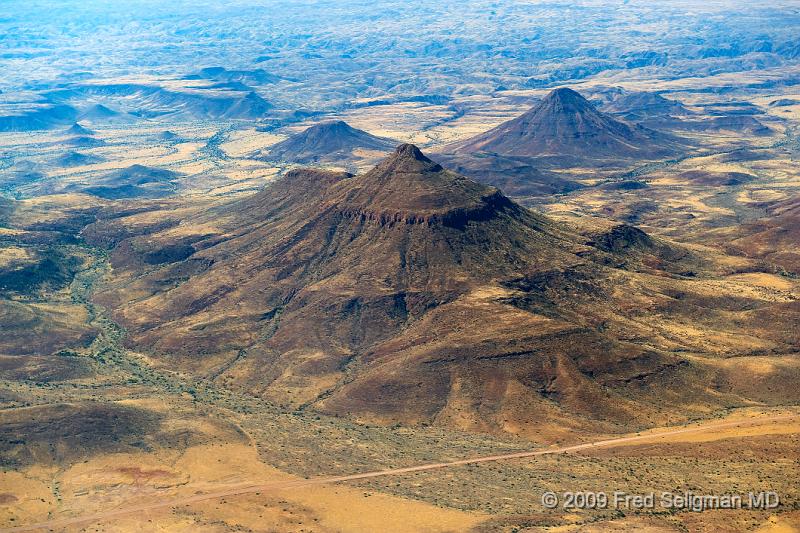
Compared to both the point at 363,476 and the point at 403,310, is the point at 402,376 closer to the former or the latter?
the point at 403,310

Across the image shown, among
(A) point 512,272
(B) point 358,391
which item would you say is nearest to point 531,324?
(A) point 512,272

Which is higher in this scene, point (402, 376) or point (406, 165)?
point (406, 165)

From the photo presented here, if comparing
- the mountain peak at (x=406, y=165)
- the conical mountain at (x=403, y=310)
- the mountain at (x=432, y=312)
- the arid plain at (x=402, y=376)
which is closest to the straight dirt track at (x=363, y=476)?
the arid plain at (x=402, y=376)

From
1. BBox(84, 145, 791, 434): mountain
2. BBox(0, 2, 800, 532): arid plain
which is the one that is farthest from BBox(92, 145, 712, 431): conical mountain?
BBox(0, 2, 800, 532): arid plain

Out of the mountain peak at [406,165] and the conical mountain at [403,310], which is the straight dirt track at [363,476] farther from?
the mountain peak at [406,165]

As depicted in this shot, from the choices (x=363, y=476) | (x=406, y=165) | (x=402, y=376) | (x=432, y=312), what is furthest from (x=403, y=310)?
(x=363, y=476)

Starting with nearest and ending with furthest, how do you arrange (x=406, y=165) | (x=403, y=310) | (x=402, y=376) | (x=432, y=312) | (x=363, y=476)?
(x=363, y=476) < (x=402, y=376) < (x=432, y=312) < (x=403, y=310) < (x=406, y=165)

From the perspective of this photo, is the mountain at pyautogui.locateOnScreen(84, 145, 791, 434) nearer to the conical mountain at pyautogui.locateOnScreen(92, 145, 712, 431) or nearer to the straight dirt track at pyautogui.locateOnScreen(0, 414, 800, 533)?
the conical mountain at pyautogui.locateOnScreen(92, 145, 712, 431)
